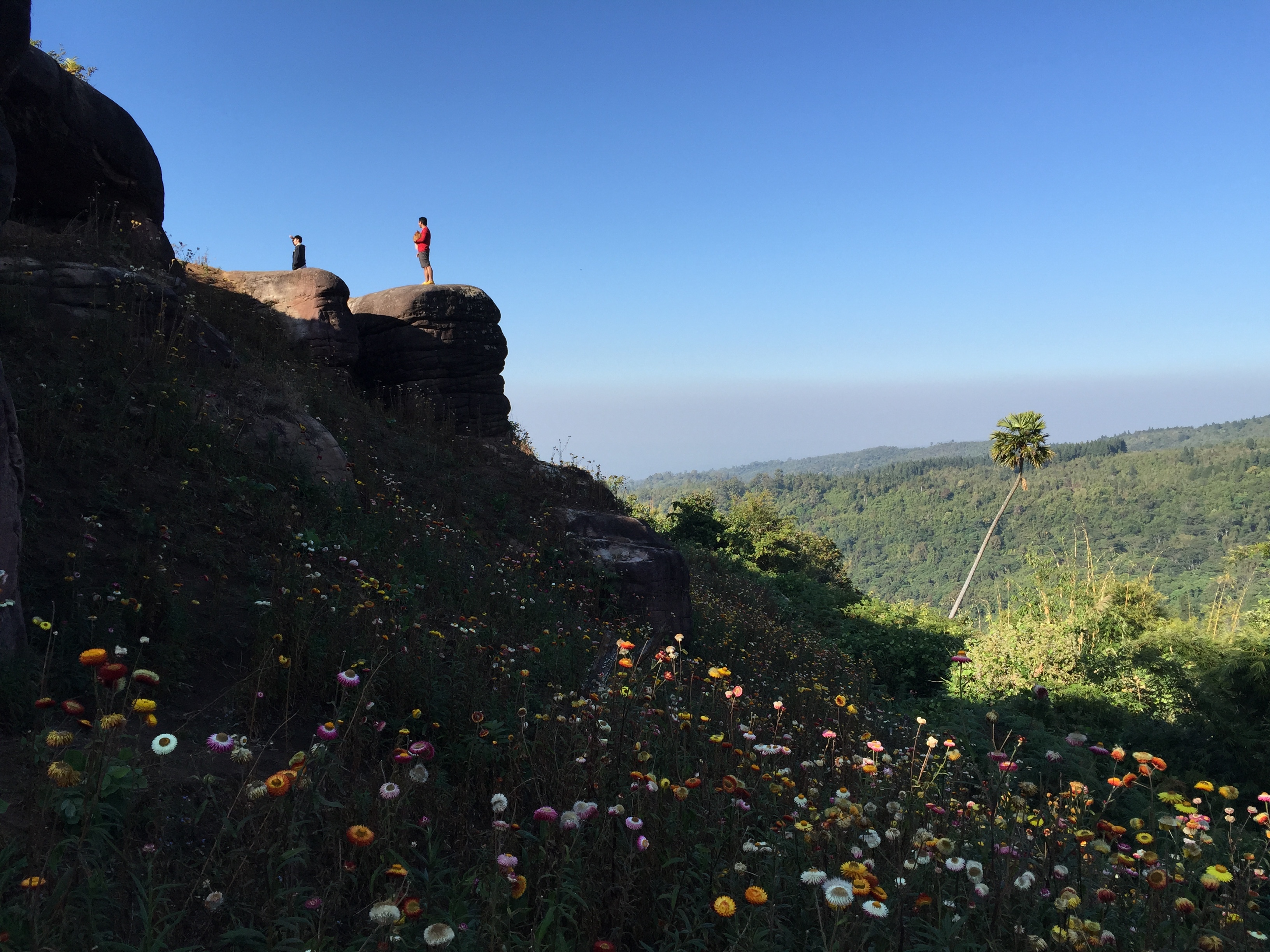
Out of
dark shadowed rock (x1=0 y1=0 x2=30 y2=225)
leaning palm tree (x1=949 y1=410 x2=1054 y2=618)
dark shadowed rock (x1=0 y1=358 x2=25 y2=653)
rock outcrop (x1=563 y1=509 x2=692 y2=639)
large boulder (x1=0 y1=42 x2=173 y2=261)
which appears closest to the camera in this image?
A: dark shadowed rock (x1=0 y1=358 x2=25 y2=653)

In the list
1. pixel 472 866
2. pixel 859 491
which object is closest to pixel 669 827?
pixel 472 866

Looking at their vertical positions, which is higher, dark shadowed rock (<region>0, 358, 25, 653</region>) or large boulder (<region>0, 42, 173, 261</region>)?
large boulder (<region>0, 42, 173, 261</region>)

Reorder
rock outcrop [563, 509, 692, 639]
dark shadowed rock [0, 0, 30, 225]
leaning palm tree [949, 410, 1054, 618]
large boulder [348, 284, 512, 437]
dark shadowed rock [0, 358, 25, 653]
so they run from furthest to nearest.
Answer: leaning palm tree [949, 410, 1054, 618] → large boulder [348, 284, 512, 437] → rock outcrop [563, 509, 692, 639] → dark shadowed rock [0, 0, 30, 225] → dark shadowed rock [0, 358, 25, 653]

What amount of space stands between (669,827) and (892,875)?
73 cm

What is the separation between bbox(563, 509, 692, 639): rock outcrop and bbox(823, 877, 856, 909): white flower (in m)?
6.69

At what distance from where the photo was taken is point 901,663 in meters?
16.1

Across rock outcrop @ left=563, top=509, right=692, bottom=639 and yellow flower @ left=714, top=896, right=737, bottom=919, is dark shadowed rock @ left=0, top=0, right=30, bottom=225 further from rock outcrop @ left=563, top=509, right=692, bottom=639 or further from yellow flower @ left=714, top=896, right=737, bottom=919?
rock outcrop @ left=563, top=509, right=692, bottom=639

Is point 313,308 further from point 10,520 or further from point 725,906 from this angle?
point 725,906

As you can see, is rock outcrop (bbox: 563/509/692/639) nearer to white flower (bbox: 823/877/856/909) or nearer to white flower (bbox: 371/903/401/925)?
white flower (bbox: 823/877/856/909)

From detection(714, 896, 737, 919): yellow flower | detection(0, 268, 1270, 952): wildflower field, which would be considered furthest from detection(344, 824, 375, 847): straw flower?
detection(714, 896, 737, 919): yellow flower

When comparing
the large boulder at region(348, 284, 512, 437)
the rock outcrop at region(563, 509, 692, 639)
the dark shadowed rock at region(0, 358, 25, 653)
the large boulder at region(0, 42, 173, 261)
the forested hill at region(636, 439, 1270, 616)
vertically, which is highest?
the large boulder at region(0, 42, 173, 261)

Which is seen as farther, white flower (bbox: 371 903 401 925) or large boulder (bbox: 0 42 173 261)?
large boulder (bbox: 0 42 173 261)

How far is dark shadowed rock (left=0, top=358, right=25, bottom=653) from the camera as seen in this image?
2963 mm

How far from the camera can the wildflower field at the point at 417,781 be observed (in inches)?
72.4
